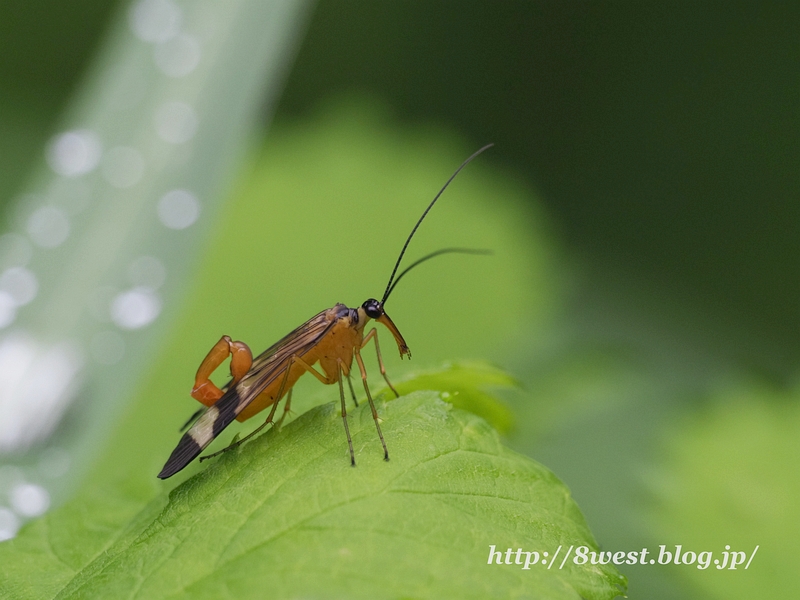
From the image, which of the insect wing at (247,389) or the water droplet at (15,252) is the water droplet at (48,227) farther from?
the insect wing at (247,389)

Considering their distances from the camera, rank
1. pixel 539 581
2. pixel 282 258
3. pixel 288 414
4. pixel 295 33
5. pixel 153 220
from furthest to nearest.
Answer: pixel 282 258, pixel 295 33, pixel 153 220, pixel 288 414, pixel 539 581

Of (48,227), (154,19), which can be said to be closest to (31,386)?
(48,227)

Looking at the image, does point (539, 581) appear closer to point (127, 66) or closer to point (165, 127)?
point (165, 127)

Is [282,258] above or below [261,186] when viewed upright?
below

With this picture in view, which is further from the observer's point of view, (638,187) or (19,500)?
(638,187)

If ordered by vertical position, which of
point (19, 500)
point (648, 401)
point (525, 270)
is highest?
point (525, 270)

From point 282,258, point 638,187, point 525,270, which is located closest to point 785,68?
point 638,187

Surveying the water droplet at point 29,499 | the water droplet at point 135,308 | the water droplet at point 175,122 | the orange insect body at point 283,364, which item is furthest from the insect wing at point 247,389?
the water droplet at point 175,122
